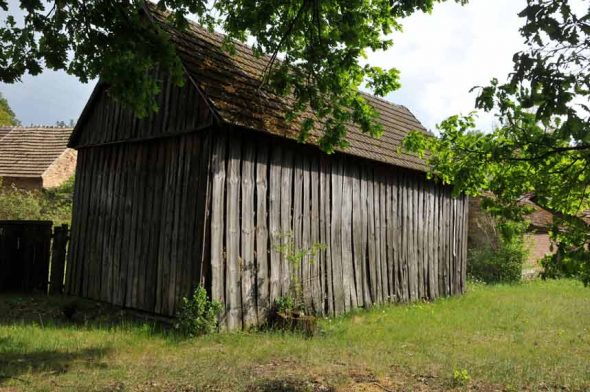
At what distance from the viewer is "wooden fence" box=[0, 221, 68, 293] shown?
11383 millimetres

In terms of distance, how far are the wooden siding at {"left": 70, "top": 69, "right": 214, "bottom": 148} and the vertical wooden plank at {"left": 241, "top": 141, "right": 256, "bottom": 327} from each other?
3.39ft

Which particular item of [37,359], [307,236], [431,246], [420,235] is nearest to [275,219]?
[307,236]

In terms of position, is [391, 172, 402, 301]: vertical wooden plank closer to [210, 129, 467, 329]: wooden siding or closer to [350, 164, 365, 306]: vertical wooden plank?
[210, 129, 467, 329]: wooden siding

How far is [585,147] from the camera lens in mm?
4465

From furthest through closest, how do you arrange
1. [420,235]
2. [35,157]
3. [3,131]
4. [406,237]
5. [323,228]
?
[3,131], [35,157], [420,235], [406,237], [323,228]

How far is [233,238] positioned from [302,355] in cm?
246

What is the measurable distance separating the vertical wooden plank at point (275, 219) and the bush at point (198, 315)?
1.41 m

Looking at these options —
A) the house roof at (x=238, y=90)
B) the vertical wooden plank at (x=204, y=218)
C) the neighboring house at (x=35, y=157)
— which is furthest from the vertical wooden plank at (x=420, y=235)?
the neighboring house at (x=35, y=157)

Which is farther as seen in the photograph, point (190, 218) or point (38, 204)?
point (38, 204)

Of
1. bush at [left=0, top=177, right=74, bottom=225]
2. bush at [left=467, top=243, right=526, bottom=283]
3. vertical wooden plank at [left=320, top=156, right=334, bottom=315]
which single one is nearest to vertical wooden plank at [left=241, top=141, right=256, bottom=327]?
vertical wooden plank at [left=320, top=156, right=334, bottom=315]

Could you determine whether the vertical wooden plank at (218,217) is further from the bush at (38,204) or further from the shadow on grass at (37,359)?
the bush at (38,204)

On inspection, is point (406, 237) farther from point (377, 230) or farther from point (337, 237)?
point (337, 237)

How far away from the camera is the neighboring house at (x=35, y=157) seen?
24547 mm

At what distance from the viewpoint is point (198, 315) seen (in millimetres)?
7980
